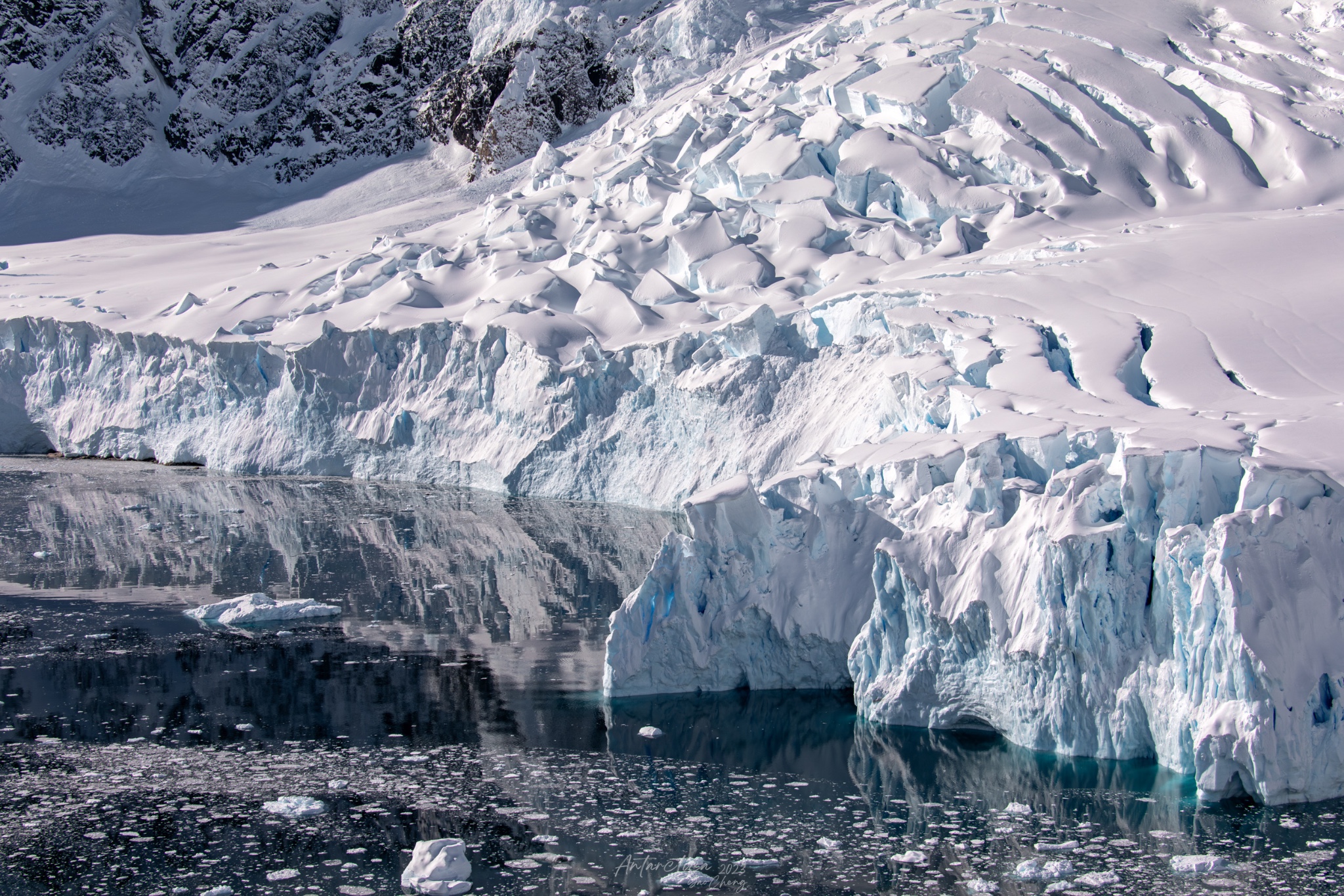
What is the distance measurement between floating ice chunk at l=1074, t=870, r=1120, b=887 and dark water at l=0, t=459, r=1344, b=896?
2 cm

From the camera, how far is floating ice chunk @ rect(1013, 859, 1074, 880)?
6.29m

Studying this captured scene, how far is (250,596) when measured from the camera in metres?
11.5

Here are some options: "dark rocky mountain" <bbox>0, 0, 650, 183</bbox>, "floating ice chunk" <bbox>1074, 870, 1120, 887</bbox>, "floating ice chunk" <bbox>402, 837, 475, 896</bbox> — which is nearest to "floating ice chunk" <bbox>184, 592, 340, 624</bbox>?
"floating ice chunk" <bbox>402, 837, 475, 896</bbox>

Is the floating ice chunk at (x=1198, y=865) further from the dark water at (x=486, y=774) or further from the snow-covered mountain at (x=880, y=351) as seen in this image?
the snow-covered mountain at (x=880, y=351)

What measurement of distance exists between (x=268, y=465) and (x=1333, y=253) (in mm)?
13022

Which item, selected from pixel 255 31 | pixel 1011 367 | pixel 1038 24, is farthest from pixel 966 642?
pixel 255 31

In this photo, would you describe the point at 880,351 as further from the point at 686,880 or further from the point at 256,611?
the point at 686,880

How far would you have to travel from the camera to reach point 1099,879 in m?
6.25

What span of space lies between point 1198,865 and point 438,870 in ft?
11.8

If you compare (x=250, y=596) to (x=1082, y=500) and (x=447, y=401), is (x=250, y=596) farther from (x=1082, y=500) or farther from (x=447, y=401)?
(x=1082, y=500)

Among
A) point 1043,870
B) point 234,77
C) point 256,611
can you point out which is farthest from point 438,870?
point 234,77

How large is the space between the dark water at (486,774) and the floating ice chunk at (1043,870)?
0.02 meters

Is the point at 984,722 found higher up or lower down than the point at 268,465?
lower down

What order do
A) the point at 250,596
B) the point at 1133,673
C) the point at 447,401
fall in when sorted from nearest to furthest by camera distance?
the point at 1133,673 < the point at 250,596 < the point at 447,401
